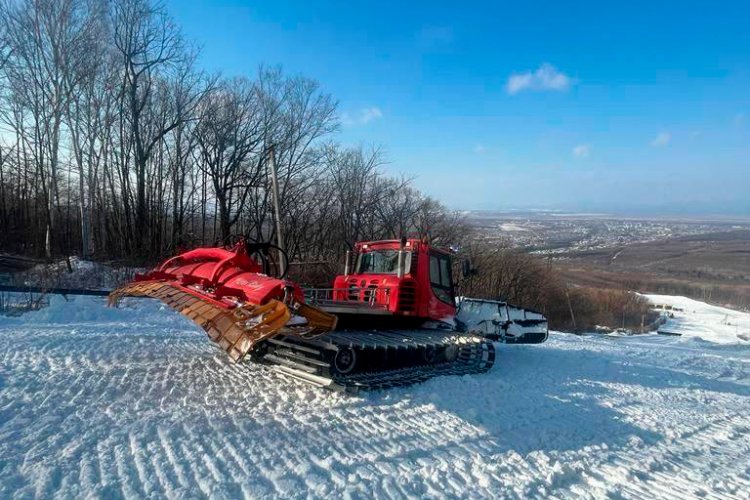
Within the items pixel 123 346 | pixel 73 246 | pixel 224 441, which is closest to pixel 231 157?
pixel 73 246

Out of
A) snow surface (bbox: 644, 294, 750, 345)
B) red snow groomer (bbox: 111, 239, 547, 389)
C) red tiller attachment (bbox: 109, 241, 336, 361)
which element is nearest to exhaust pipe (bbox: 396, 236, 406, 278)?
red snow groomer (bbox: 111, 239, 547, 389)

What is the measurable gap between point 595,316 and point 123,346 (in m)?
32.3

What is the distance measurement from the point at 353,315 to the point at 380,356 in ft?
3.05

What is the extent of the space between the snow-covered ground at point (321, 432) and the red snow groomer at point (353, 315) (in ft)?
1.46

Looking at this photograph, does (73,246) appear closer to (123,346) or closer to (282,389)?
(123,346)

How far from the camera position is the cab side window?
923cm

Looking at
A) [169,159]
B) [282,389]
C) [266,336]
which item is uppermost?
[169,159]

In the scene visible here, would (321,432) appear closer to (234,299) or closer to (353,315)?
(234,299)

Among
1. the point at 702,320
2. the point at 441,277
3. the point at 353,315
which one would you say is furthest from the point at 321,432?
the point at 702,320

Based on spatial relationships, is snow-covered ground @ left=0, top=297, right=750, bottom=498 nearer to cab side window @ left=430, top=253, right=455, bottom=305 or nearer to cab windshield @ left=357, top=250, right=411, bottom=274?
cab side window @ left=430, top=253, right=455, bottom=305

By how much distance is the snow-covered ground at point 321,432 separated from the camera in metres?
3.78

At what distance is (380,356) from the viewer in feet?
23.4

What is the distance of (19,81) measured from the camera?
20.2m

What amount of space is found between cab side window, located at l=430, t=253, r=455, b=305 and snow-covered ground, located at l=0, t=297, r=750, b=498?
177 cm
